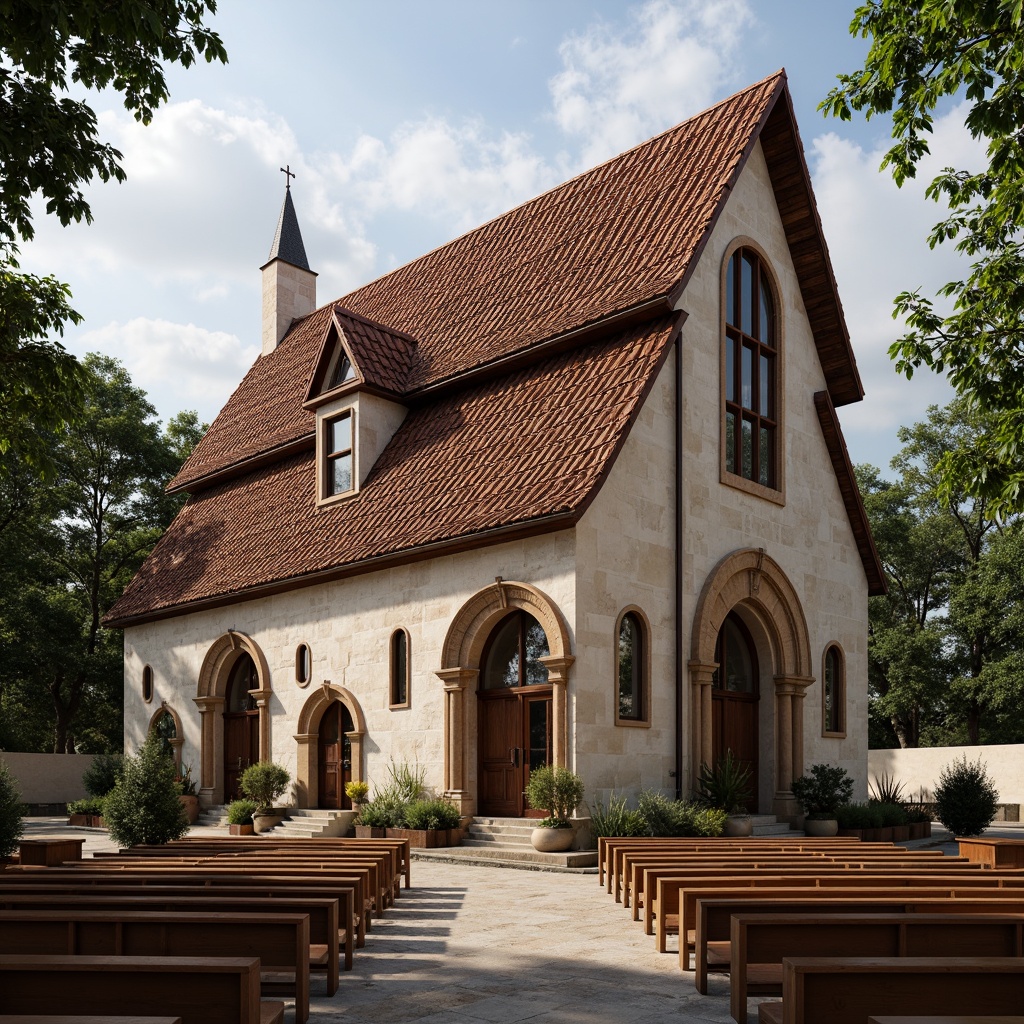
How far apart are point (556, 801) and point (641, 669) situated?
9.64 ft

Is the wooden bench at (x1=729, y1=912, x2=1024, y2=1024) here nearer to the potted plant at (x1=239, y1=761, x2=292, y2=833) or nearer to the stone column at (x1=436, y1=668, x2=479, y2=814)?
the stone column at (x1=436, y1=668, x2=479, y2=814)

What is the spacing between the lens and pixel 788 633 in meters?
22.5

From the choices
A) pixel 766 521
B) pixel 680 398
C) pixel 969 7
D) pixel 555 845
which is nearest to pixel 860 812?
pixel 766 521

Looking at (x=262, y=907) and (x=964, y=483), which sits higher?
(x=964, y=483)

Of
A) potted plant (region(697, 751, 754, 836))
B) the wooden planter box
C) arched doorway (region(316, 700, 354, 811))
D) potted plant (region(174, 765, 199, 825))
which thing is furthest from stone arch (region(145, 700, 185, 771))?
the wooden planter box

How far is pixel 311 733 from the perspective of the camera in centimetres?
2342

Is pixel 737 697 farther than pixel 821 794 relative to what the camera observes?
Yes

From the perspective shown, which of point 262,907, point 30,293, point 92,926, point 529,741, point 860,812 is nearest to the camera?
point 92,926

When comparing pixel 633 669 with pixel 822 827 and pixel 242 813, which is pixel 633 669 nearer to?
pixel 822 827

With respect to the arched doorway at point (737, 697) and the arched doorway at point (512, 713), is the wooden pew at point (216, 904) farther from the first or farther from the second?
the arched doorway at point (737, 697)

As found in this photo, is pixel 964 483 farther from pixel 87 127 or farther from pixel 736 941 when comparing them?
pixel 87 127

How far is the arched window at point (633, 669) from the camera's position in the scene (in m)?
18.7

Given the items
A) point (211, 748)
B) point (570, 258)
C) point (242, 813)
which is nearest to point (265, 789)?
point (242, 813)

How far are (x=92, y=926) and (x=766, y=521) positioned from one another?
17.7 meters
